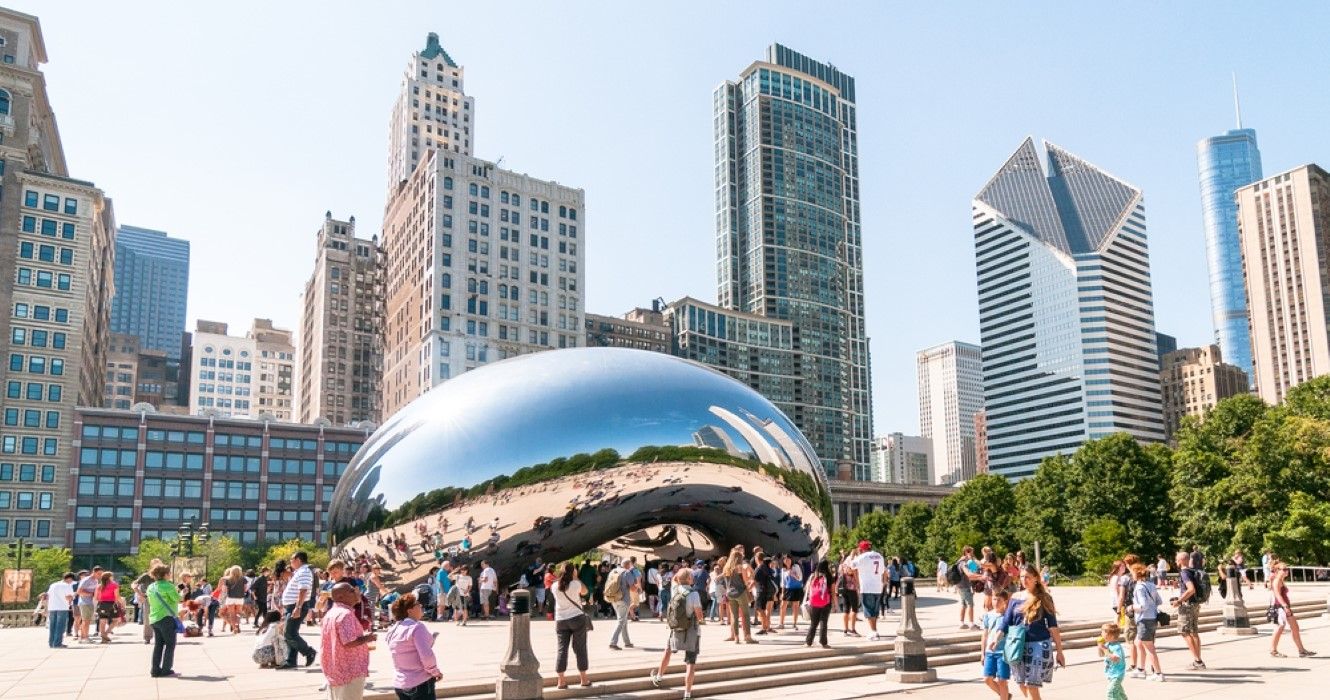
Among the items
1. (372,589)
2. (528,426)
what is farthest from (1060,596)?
(372,589)

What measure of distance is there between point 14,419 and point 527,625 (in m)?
102

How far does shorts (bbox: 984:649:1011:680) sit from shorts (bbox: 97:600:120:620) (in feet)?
57.6

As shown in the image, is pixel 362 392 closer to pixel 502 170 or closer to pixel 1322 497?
pixel 502 170

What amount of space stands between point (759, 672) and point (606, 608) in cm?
1116

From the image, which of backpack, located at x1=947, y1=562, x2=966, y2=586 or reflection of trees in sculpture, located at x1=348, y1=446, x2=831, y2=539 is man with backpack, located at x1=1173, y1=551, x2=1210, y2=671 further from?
reflection of trees in sculpture, located at x1=348, y1=446, x2=831, y2=539

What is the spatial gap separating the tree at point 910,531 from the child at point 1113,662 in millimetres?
81342

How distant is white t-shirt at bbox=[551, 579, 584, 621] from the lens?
13781 millimetres

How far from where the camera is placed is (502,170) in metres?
123

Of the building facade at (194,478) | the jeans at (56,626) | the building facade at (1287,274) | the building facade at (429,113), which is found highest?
the building facade at (429,113)

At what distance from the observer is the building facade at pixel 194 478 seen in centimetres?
9894

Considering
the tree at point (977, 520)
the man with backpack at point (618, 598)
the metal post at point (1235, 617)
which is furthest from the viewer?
the tree at point (977, 520)

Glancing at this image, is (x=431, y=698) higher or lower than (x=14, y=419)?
lower

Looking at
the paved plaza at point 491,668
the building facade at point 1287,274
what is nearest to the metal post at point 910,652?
the paved plaza at point 491,668

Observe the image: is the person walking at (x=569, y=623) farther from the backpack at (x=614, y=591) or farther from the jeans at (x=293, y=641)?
the jeans at (x=293, y=641)
